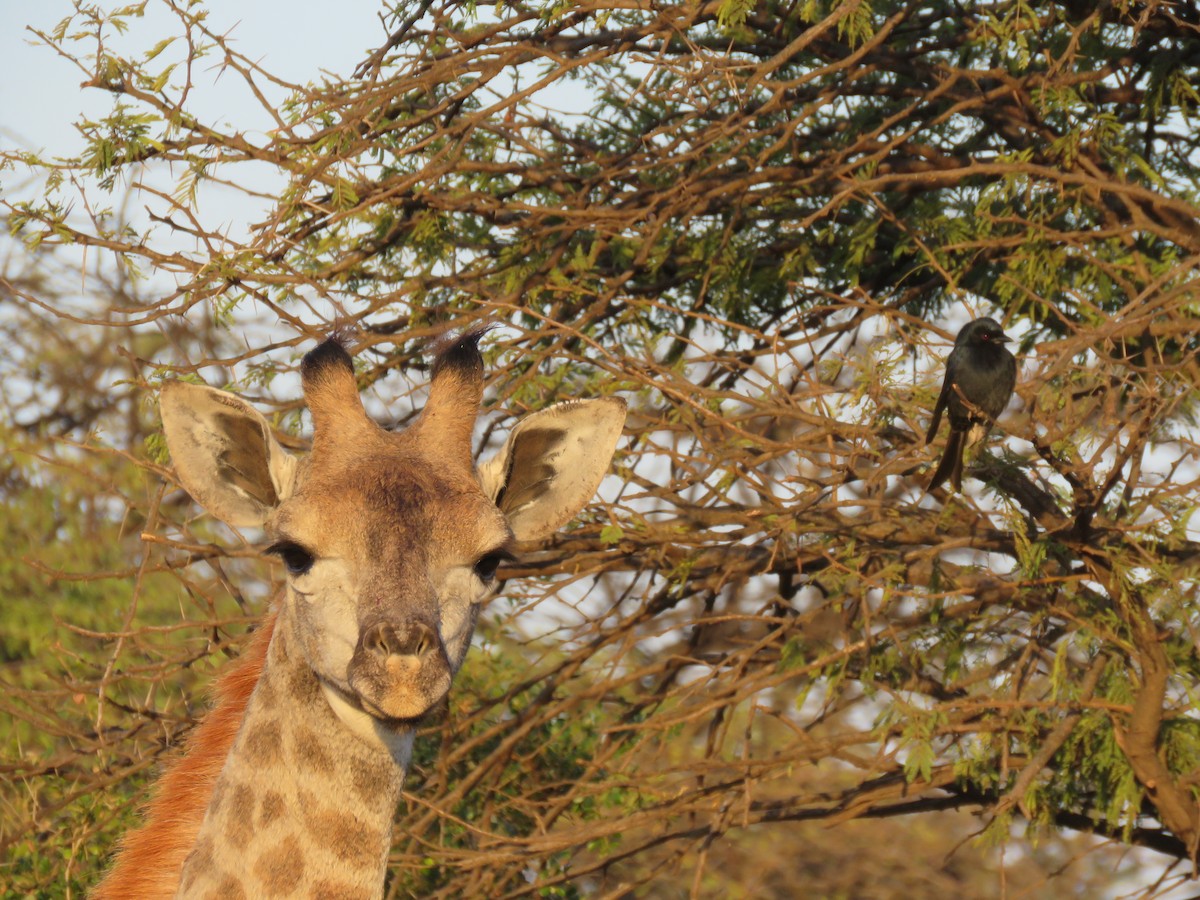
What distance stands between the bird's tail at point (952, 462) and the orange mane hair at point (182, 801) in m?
2.74

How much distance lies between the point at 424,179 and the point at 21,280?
6078mm

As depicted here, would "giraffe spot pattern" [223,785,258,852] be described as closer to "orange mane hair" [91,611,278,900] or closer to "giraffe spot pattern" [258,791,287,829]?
"giraffe spot pattern" [258,791,287,829]

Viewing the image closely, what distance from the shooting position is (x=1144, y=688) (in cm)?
629

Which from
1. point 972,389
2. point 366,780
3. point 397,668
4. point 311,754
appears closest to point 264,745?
point 311,754

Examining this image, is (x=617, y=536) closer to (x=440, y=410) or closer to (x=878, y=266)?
(x=440, y=410)

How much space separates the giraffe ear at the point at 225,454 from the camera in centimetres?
403

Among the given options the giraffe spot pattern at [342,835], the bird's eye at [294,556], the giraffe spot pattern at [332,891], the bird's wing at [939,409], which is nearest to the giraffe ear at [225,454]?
the bird's eye at [294,556]

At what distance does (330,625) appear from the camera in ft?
12.4

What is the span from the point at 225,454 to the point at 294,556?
445mm

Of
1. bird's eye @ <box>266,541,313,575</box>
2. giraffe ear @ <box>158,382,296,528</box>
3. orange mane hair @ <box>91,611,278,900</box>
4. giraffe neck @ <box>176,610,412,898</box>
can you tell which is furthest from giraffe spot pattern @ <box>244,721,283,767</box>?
giraffe ear @ <box>158,382,296,528</box>

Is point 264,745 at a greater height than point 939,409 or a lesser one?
lesser

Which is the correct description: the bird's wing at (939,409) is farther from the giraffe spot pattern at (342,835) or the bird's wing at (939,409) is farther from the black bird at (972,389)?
the giraffe spot pattern at (342,835)

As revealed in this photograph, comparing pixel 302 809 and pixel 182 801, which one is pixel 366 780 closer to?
pixel 302 809

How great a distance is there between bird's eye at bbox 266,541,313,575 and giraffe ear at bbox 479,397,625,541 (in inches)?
26.1
